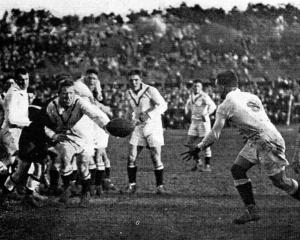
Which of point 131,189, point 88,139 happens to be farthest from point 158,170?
point 88,139

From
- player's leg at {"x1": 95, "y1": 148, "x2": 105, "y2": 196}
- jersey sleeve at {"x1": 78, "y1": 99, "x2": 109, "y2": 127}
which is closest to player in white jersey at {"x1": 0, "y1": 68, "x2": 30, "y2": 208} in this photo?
jersey sleeve at {"x1": 78, "y1": 99, "x2": 109, "y2": 127}

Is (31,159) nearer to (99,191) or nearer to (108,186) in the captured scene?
(99,191)

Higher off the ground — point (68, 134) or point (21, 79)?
point (21, 79)

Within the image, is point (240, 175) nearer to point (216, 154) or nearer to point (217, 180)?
point (217, 180)

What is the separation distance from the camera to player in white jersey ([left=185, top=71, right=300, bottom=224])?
627 centimetres

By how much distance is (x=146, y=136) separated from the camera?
909cm

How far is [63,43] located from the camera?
130ft

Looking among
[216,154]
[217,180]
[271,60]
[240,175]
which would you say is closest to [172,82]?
[271,60]

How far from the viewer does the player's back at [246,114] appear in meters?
6.32

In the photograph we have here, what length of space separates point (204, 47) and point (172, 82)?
36.6ft

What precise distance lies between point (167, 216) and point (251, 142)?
1504mm

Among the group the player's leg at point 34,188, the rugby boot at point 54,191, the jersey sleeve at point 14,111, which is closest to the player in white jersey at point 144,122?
the rugby boot at point 54,191

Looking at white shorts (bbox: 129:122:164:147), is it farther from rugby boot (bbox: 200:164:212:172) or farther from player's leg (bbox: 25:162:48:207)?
rugby boot (bbox: 200:164:212:172)

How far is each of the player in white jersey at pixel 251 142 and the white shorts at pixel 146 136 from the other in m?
2.63
